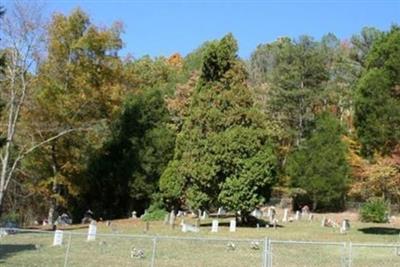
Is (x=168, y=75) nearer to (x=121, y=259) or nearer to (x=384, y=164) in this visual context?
(x=384, y=164)

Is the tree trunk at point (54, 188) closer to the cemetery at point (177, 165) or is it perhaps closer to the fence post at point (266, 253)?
the cemetery at point (177, 165)

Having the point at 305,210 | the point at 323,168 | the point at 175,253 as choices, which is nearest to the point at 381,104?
the point at 175,253

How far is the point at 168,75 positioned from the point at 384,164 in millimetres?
44569

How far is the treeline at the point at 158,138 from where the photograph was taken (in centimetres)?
3309

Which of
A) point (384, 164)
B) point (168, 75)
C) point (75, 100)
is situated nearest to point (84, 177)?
point (75, 100)

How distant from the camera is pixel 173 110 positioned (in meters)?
53.1

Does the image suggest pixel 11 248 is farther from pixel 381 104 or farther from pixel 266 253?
pixel 381 104

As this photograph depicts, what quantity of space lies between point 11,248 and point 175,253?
570 centimetres

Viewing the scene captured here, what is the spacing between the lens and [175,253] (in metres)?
21.2

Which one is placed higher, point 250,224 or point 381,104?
point 381,104

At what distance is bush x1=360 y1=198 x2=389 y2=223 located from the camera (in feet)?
134

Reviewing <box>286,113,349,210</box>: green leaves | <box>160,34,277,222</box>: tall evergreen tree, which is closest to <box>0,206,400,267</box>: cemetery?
<box>160,34,277,222</box>: tall evergreen tree

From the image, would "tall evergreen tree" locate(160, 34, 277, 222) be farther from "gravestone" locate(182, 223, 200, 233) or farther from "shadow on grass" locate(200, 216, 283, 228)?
"gravestone" locate(182, 223, 200, 233)

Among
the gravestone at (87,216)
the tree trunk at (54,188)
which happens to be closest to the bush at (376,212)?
the gravestone at (87,216)
